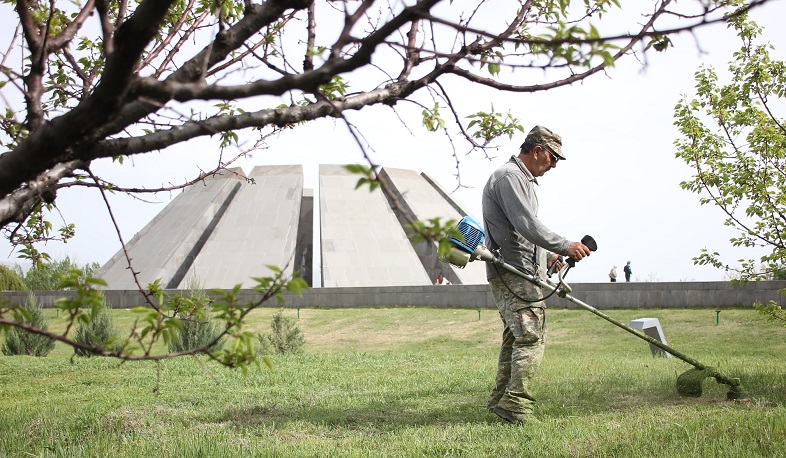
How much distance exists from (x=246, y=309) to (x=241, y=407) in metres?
3.97

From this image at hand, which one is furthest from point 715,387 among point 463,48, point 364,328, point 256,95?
point 364,328

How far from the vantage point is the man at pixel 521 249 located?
16.2 ft

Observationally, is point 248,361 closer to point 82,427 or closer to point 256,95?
point 256,95

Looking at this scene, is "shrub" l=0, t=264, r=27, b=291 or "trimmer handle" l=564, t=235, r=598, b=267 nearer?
"trimmer handle" l=564, t=235, r=598, b=267

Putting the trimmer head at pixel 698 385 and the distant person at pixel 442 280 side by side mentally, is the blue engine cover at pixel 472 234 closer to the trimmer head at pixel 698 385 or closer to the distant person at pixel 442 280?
the trimmer head at pixel 698 385

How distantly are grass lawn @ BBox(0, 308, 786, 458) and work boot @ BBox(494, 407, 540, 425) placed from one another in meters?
0.14

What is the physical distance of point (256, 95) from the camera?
2105mm

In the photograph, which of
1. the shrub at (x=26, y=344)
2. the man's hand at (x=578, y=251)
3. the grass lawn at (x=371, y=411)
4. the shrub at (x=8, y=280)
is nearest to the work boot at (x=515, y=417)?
the grass lawn at (x=371, y=411)

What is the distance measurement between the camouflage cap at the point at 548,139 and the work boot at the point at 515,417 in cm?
192

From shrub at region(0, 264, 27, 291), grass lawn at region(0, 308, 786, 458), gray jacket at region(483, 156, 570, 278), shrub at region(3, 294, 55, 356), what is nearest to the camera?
grass lawn at region(0, 308, 786, 458)

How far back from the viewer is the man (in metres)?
4.94

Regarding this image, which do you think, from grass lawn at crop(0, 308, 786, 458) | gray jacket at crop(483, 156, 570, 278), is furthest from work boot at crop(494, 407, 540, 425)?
gray jacket at crop(483, 156, 570, 278)

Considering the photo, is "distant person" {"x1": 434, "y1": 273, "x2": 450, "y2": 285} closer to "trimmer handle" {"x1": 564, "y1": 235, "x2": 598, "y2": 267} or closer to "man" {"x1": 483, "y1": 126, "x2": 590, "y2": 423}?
"man" {"x1": 483, "y1": 126, "x2": 590, "y2": 423}

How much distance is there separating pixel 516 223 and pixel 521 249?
0.91 feet
